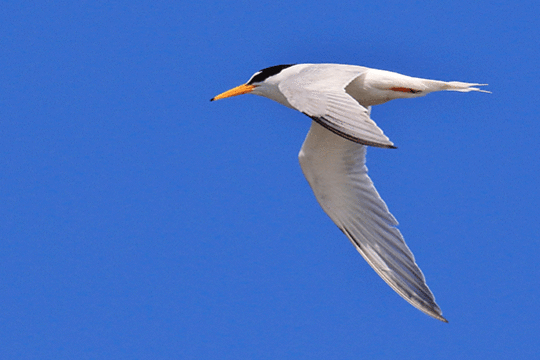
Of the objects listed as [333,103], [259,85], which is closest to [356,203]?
[259,85]

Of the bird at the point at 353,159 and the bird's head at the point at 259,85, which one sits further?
the bird's head at the point at 259,85

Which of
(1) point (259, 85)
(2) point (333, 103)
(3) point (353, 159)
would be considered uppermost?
(1) point (259, 85)

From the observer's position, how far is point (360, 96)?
574 centimetres

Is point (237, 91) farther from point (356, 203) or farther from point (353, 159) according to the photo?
point (356, 203)

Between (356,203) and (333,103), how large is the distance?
6.26 feet

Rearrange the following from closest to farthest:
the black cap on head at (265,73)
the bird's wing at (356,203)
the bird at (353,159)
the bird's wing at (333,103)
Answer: the bird's wing at (333,103)
the bird at (353,159)
the black cap on head at (265,73)
the bird's wing at (356,203)

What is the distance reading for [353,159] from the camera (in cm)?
650

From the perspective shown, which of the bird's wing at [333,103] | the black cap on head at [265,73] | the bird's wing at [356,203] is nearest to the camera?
the bird's wing at [333,103]

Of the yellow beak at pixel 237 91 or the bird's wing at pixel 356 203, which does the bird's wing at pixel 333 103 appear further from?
the bird's wing at pixel 356 203

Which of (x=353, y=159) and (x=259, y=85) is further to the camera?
(x=353, y=159)

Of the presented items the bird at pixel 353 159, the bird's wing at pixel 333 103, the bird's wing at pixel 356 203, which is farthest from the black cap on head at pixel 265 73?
the bird's wing at pixel 356 203

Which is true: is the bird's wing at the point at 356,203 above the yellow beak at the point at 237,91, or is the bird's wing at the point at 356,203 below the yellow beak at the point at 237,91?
below

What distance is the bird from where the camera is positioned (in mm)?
5160

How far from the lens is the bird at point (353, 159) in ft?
16.9
